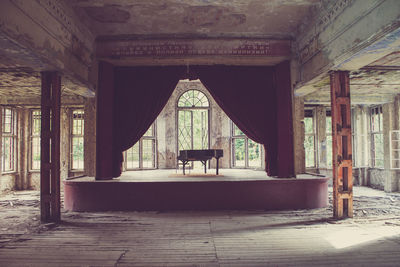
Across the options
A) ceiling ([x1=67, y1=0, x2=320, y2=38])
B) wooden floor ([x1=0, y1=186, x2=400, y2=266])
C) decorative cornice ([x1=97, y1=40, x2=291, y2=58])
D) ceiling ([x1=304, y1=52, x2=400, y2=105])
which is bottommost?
wooden floor ([x1=0, y1=186, x2=400, y2=266])

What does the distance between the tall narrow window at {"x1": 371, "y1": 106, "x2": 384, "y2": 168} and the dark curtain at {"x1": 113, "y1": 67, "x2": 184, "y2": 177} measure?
739cm

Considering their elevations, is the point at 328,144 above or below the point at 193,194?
above

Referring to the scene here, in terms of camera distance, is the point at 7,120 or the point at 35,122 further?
the point at 35,122

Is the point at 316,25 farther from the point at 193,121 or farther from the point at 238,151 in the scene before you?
the point at 193,121

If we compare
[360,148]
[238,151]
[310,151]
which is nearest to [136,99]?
[238,151]

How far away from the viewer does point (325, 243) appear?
3.80 metres

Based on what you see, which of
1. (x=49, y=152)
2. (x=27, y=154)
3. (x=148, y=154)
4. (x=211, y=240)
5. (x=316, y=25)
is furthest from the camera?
(x=148, y=154)

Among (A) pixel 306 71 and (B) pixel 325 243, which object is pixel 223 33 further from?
(B) pixel 325 243

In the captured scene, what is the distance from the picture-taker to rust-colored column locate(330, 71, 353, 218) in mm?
4996

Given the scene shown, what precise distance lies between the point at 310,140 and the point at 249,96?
4.86m

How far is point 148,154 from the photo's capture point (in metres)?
10.3

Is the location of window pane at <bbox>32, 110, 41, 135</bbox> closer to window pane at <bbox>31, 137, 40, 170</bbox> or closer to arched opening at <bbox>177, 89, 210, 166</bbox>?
window pane at <bbox>31, 137, 40, 170</bbox>

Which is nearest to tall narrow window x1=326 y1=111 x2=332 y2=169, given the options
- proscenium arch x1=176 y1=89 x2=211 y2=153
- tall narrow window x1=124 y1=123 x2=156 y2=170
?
proscenium arch x1=176 y1=89 x2=211 y2=153

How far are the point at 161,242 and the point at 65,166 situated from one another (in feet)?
23.4
